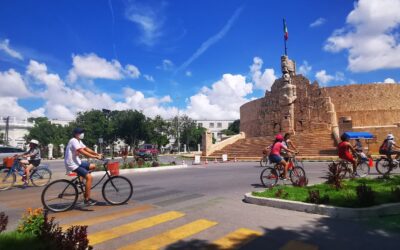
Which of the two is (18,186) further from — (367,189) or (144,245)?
(367,189)

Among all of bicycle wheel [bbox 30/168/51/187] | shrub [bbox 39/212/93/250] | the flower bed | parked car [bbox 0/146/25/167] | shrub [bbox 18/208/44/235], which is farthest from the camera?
parked car [bbox 0/146/25/167]

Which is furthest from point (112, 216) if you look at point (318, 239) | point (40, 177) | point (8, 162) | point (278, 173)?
point (40, 177)

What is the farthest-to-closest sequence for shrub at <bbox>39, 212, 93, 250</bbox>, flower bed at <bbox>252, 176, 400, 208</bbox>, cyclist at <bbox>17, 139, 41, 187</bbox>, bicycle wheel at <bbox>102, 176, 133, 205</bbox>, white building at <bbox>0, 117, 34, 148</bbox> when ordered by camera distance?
white building at <bbox>0, 117, 34, 148</bbox> < cyclist at <bbox>17, 139, 41, 187</bbox> < bicycle wheel at <bbox>102, 176, 133, 205</bbox> < flower bed at <bbox>252, 176, 400, 208</bbox> < shrub at <bbox>39, 212, 93, 250</bbox>

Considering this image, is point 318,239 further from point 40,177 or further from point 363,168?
point 40,177

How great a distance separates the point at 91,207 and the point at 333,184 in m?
6.23

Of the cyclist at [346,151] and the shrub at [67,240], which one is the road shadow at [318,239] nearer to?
the shrub at [67,240]

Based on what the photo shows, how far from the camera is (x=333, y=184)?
866cm

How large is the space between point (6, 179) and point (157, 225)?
7.74m

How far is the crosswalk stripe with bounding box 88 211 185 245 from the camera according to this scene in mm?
5105

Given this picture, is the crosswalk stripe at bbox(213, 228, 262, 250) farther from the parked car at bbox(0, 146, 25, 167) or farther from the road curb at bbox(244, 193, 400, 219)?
the parked car at bbox(0, 146, 25, 167)

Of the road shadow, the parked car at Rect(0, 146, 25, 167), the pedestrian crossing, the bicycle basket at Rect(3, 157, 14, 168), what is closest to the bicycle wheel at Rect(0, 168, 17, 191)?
the bicycle basket at Rect(3, 157, 14, 168)

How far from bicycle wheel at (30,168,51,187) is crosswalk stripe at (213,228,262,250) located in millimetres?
8888

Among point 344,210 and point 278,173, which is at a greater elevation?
point 278,173

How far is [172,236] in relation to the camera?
16.9ft
